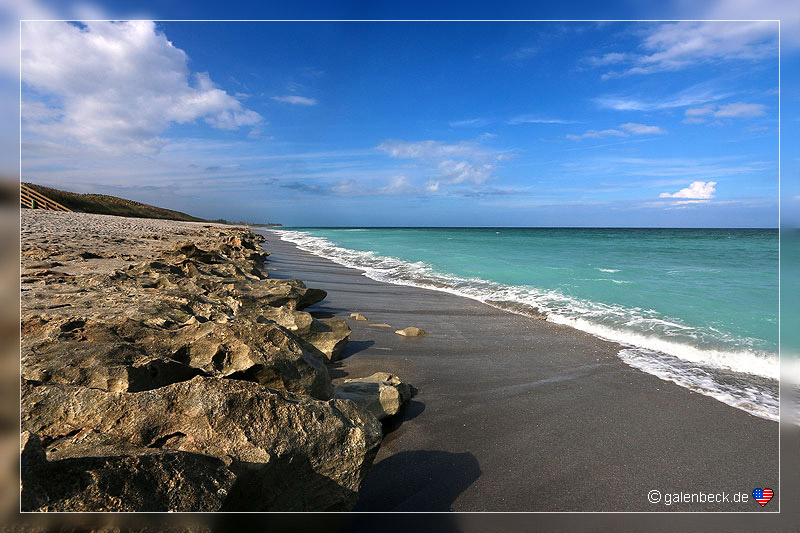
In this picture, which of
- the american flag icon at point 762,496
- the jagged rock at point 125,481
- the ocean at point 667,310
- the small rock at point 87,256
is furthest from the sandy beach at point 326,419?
the small rock at point 87,256

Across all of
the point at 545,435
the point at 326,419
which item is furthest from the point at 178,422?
the point at 545,435

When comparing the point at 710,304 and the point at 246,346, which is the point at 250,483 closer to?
the point at 246,346

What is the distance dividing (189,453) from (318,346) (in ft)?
11.7

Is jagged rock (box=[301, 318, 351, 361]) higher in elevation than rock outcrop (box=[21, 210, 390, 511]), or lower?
lower

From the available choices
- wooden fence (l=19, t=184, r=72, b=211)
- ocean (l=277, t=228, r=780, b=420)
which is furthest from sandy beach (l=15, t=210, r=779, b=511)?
wooden fence (l=19, t=184, r=72, b=211)

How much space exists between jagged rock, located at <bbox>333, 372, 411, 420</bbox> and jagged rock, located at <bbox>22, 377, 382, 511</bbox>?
1.26 m

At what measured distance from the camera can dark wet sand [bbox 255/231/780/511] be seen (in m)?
2.86

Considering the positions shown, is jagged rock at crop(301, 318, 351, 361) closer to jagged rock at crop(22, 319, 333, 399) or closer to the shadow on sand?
jagged rock at crop(22, 319, 333, 399)

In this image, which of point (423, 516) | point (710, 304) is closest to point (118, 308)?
point (423, 516)

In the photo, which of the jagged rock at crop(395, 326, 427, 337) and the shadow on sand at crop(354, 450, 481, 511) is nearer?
the shadow on sand at crop(354, 450, 481, 511)

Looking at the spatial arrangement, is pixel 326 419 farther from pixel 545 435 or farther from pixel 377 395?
pixel 545 435

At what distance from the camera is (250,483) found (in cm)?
194

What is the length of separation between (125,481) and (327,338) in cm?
390

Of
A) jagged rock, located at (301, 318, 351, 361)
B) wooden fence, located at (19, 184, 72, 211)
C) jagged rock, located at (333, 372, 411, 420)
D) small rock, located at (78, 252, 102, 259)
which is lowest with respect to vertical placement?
jagged rock, located at (333, 372, 411, 420)
